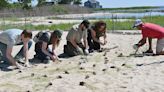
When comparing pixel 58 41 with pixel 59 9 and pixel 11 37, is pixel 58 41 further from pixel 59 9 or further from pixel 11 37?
pixel 59 9

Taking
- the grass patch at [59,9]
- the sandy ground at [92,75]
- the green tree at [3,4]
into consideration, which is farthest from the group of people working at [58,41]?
the grass patch at [59,9]

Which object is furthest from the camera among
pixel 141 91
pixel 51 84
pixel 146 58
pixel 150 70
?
pixel 146 58

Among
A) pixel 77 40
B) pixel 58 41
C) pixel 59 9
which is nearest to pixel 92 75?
pixel 58 41

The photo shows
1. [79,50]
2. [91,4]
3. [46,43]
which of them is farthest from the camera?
[91,4]

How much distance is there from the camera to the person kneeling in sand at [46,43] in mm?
10750

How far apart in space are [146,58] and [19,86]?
4177 millimetres

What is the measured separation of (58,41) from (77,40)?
4.53 feet

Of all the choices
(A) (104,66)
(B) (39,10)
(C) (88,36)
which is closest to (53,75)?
(A) (104,66)

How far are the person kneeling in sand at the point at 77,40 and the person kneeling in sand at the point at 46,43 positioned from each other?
1.06 metres

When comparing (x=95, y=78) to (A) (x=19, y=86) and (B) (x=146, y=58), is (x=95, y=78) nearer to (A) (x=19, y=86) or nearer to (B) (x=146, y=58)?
(A) (x=19, y=86)

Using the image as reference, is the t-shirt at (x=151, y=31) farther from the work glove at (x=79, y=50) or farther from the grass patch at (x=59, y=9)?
the grass patch at (x=59, y=9)

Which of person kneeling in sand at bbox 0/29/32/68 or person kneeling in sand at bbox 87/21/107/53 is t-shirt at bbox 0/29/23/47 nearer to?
person kneeling in sand at bbox 0/29/32/68

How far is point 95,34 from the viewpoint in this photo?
42.6 ft

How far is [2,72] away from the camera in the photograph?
9.75m
